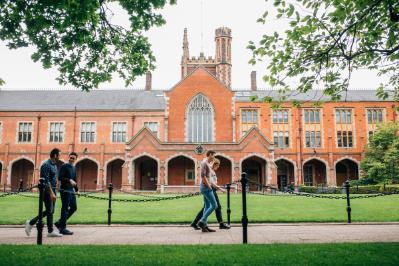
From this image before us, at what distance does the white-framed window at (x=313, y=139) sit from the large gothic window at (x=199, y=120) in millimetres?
11637

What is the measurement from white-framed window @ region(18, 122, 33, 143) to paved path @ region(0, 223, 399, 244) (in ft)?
110

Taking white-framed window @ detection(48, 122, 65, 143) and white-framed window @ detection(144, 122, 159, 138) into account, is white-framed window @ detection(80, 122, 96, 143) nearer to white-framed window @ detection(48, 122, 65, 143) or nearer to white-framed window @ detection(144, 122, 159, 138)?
white-framed window @ detection(48, 122, 65, 143)

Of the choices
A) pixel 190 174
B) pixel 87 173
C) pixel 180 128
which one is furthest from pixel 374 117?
pixel 87 173

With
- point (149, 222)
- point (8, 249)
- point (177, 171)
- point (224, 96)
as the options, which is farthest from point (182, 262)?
point (224, 96)

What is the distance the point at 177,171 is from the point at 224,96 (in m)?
9.27

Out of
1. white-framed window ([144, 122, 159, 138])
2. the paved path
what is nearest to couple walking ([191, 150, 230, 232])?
the paved path

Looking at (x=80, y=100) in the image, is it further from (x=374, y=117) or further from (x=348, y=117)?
(x=374, y=117)

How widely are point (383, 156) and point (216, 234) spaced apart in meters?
32.8

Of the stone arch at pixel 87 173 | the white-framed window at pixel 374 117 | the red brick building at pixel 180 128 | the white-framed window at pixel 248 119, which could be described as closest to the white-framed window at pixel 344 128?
the red brick building at pixel 180 128

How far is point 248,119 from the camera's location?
41.0 metres

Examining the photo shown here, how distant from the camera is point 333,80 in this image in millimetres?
8516

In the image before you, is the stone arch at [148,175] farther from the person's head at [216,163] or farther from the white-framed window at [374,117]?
the person's head at [216,163]

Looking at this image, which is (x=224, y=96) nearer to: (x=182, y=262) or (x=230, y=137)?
(x=230, y=137)

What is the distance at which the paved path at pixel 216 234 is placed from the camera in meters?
6.84
